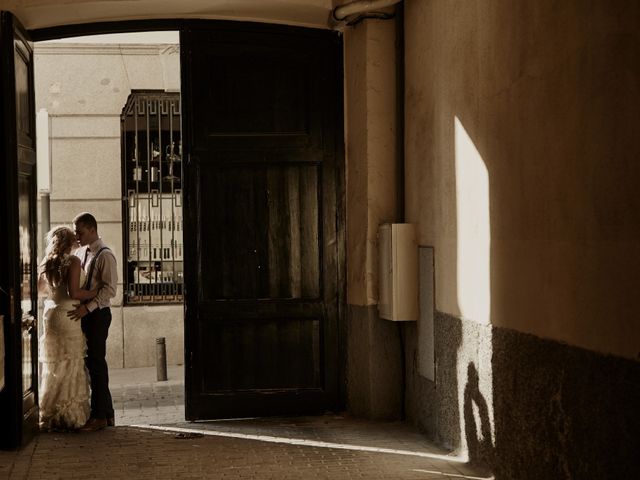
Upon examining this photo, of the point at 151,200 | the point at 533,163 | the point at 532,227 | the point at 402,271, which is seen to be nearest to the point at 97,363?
the point at 402,271

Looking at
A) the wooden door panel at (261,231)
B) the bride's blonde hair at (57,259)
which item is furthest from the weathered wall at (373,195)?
the bride's blonde hair at (57,259)

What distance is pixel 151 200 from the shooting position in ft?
44.7

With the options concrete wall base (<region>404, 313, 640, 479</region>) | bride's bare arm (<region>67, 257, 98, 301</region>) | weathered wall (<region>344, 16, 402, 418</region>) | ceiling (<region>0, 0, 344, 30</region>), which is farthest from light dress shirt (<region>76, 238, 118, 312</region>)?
concrete wall base (<region>404, 313, 640, 479</region>)

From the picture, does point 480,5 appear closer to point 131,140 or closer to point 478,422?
point 478,422

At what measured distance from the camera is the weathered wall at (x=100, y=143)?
43.1 ft

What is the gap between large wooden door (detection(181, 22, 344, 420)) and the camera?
8789mm

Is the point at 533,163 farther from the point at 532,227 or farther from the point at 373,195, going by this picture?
the point at 373,195

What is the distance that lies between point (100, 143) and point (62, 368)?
5.66 m

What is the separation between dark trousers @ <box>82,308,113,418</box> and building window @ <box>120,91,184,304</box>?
4.99 m

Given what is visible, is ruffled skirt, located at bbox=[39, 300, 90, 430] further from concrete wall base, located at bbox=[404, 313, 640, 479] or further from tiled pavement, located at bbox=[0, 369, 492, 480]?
concrete wall base, located at bbox=[404, 313, 640, 479]

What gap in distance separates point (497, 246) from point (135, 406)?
5.51 metres

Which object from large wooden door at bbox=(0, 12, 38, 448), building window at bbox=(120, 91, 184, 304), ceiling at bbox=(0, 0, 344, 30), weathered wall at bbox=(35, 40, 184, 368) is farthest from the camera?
building window at bbox=(120, 91, 184, 304)

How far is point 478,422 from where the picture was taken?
652 cm

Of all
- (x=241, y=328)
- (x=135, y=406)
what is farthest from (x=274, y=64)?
(x=135, y=406)
